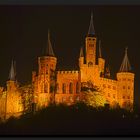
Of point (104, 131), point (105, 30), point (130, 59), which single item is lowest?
point (104, 131)

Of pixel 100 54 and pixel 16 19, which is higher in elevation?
pixel 16 19

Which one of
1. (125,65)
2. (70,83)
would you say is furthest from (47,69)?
(125,65)

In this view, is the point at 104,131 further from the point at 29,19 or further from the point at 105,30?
the point at 29,19

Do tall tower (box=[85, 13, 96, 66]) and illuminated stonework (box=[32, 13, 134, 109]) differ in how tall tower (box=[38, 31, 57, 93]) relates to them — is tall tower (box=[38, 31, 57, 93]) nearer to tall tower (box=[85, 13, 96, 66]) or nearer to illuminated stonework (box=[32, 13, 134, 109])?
illuminated stonework (box=[32, 13, 134, 109])

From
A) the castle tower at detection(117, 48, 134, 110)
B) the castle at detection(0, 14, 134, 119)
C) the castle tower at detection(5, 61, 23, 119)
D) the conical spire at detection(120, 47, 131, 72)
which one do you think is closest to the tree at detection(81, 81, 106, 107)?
the castle at detection(0, 14, 134, 119)

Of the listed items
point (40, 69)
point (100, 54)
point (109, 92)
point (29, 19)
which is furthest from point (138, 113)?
point (29, 19)

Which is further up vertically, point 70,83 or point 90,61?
point 90,61

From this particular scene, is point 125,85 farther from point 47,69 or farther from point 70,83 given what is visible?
point 47,69
